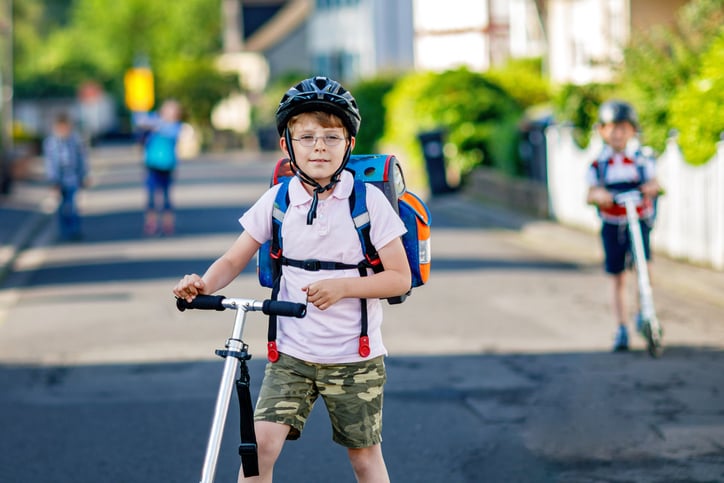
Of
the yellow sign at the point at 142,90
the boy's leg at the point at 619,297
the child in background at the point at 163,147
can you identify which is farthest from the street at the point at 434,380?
the yellow sign at the point at 142,90

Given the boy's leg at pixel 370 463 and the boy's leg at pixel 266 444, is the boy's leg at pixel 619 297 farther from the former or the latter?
the boy's leg at pixel 266 444

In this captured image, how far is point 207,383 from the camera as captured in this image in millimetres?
8336

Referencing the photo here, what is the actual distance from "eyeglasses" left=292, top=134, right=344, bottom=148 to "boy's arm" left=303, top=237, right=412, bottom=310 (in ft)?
1.22

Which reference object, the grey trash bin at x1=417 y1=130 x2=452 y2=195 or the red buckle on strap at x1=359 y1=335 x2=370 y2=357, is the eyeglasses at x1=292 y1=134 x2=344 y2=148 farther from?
the grey trash bin at x1=417 y1=130 x2=452 y2=195

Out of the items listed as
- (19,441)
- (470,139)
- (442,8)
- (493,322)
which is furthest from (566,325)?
(442,8)

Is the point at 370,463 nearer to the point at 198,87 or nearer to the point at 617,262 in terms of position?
the point at 617,262

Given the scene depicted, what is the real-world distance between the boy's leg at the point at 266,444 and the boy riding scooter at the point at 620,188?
473 centimetres

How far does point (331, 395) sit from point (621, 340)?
5071 mm

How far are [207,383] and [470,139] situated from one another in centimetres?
1761

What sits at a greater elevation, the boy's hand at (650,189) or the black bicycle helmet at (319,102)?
the black bicycle helmet at (319,102)

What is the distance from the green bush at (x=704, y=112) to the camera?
43.3ft

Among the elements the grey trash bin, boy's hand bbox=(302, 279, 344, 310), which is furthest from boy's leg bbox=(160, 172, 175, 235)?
boy's hand bbox=(302, 279, 344, 310)

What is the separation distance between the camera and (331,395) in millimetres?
4375

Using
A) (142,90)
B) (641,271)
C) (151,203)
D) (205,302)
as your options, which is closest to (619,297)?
(641,271)
